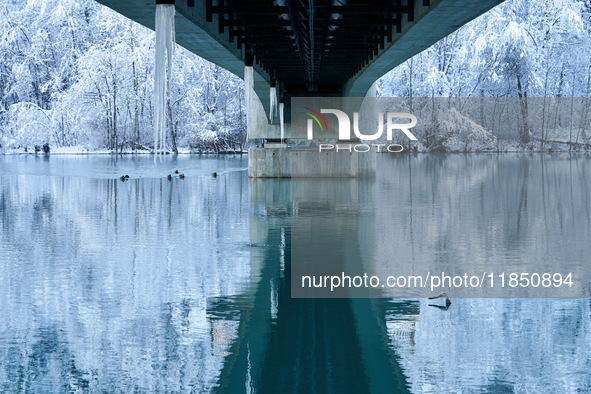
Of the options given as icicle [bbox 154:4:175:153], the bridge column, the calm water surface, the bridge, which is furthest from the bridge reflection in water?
the bridge column

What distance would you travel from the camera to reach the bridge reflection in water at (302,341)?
29.9 feet

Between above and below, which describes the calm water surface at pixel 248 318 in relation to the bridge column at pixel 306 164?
below

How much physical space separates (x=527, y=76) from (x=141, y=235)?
70.5 meters

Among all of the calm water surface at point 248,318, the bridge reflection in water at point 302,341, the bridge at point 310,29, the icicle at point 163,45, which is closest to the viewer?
the bridge reflection in water at point 302,341

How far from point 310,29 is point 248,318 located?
10205 millimetres

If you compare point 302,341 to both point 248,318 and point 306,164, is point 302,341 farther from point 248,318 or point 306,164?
point 306,164

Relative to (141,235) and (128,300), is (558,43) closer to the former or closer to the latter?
(141,235)

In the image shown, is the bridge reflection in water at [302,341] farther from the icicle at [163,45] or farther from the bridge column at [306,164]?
the bridge column at [306,164]

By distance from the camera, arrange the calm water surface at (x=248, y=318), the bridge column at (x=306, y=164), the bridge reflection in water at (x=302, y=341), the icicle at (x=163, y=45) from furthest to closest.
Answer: the bridge column at (x=306, y=164)
the icicle at (x=163, y=45)
the calm water surface at (x=248, y=318)
the bridge reflection in water at (x=302, y=341)

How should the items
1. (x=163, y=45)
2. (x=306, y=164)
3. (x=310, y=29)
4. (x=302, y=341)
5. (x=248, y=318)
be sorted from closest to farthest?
(x=302, y=341) < (x=248, y=318) < (x=163, y=45) < (x=310, y=29) < (x=306, y=164)

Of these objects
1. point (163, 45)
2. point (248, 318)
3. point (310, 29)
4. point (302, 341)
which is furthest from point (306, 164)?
point (302, 341)

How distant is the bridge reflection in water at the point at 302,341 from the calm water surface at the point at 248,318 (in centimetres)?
3

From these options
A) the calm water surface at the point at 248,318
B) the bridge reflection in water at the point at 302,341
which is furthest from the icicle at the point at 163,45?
the bridge reflection in water at the point at 302,341

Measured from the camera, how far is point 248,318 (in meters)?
12.0
